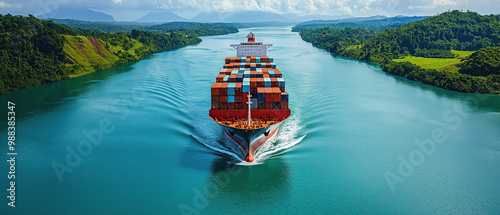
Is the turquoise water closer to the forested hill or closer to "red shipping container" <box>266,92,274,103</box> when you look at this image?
"red shipping container" <box>266,92,274,103</box>

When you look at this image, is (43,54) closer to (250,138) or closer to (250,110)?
(250,110)

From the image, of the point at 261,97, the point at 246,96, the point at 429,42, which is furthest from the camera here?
the point at 429,42

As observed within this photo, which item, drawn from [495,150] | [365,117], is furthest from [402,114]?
[495,150]

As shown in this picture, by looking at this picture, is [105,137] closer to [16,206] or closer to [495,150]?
[16,206]

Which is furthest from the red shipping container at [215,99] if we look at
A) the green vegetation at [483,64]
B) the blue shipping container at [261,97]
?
the green vegetation at [483,64]

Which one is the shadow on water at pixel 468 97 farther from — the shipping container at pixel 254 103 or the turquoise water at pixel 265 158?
the shipping container at pixel 254 103

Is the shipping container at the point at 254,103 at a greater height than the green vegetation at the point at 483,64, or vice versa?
the green vegetation at the point at 483,64

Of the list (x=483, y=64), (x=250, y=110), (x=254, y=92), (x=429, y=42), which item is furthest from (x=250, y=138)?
(x=429, y=42)
